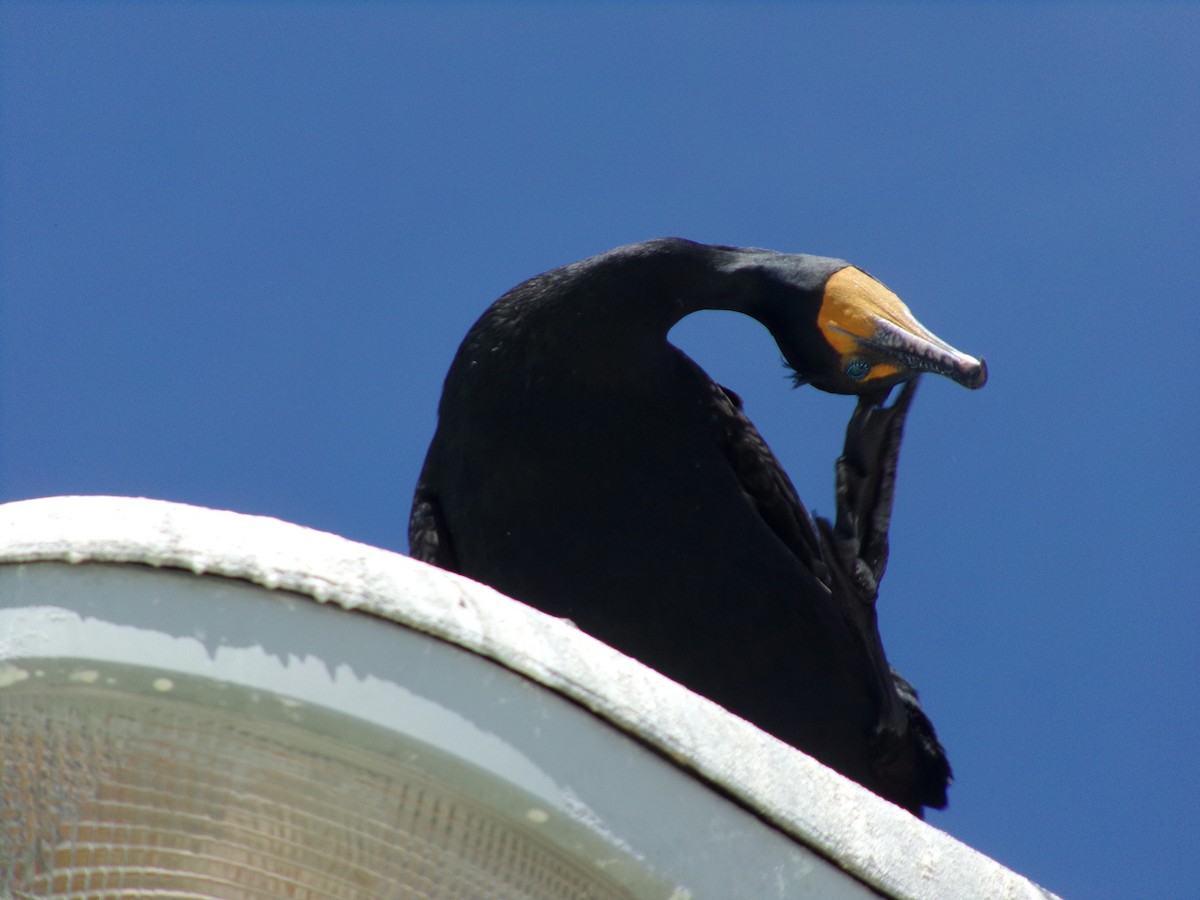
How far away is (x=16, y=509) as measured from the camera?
6.01 feet

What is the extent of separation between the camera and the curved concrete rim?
1.75 m

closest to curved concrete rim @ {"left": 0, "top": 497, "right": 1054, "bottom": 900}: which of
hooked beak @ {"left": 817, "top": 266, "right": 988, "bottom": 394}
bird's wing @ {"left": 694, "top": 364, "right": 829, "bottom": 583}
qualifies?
hooked beak @ {"left": 817, "top": 266, "right": 988, "bottom": 394}

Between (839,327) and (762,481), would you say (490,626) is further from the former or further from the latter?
(762,481)

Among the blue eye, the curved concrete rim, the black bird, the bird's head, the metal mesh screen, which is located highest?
the bird's head

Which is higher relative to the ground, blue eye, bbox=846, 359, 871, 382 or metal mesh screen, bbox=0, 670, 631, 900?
blue eye, bbox=846, 359, 871, 382

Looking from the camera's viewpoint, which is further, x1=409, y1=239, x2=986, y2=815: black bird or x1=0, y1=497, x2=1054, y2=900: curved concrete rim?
x1=409, y1=239, x2=986, y2=815: black bird

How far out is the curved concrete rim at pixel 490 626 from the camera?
175 cm

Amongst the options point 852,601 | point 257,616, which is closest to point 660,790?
point 257,616

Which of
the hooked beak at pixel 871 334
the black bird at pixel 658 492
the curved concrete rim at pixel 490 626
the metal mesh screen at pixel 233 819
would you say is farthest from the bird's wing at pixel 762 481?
the metal mesh screen at pixel 233 819

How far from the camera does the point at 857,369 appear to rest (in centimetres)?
361

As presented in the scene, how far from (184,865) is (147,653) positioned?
0.28 meters

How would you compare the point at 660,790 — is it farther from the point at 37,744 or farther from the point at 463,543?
the point at 463,543

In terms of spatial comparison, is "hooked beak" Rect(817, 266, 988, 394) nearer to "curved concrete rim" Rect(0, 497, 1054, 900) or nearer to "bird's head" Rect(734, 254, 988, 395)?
"bird's head" Rect(734, 254, 988, 395)

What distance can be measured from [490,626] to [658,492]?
187 cm
